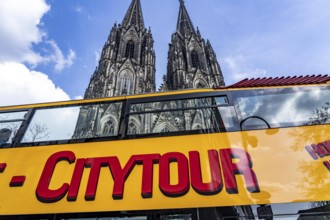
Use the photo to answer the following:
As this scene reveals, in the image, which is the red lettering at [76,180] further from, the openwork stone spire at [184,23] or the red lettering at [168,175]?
the openwork stone spire at [184,23]

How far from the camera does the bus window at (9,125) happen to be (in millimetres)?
3294

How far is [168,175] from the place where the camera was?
259cm

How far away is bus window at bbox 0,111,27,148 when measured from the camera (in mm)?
3294

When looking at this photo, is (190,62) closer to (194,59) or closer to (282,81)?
(194,59)

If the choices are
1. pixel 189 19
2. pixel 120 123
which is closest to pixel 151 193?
pixel 120 123

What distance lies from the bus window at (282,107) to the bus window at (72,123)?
6.33 feet

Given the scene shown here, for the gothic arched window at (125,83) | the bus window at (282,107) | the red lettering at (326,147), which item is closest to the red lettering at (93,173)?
the bus window at (282,107)

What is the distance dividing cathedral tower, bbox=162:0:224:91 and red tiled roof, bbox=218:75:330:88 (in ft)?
63.7

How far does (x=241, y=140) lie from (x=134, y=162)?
4.87 ft

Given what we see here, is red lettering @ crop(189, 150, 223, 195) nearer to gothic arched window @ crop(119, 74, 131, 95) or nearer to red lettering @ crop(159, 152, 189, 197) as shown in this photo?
red lettering @ crop(159, 152, 189, 197)

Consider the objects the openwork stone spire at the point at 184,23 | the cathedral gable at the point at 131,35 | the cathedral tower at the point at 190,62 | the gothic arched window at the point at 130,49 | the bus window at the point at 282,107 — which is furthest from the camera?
the openwork stone spire at the point at 184,23

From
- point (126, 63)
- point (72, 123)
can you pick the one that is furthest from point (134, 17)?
point (72, 123)

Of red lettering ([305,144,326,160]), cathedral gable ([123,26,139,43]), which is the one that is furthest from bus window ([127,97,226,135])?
cathedral gable ([123,26,139,43])

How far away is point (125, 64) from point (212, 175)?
2266 centimetres
